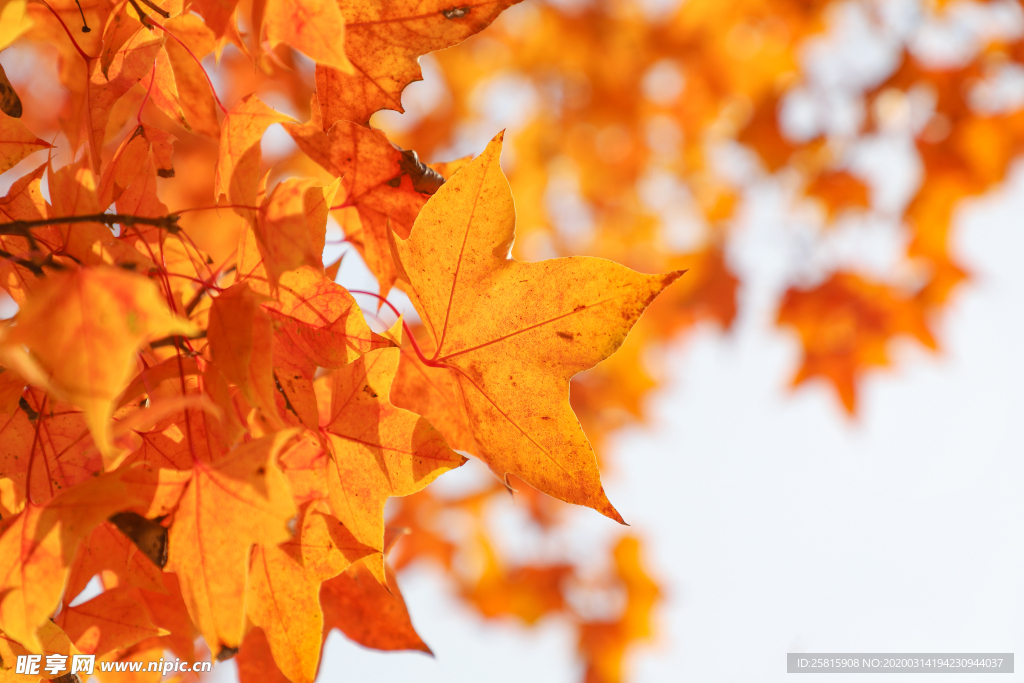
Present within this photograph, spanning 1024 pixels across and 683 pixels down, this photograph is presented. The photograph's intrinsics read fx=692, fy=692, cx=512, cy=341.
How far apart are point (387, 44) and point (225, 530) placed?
31 centimetres

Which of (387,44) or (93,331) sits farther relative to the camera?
(387,44)

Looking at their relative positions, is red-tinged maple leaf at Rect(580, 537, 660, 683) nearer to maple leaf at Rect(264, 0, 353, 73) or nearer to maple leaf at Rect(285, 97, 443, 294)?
maple leaf at Rect(285, 97, 443, 294)

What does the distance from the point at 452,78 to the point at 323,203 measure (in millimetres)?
2969

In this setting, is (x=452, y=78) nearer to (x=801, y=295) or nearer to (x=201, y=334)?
(x=801, y=295)

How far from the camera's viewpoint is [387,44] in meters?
0.44

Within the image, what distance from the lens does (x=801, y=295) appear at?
2.21 metres

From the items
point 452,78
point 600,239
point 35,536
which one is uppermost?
point 452,78

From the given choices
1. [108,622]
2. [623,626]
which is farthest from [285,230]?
[623,626]

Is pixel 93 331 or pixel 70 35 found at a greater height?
pixel 70 35

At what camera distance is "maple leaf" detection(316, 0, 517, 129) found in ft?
1.39

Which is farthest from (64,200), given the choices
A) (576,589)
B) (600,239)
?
(600,239)

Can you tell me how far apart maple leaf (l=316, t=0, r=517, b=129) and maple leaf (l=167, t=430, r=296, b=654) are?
0.24 metres

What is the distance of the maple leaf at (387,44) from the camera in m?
0.42

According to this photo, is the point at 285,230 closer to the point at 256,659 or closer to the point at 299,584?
the point at 299,584
